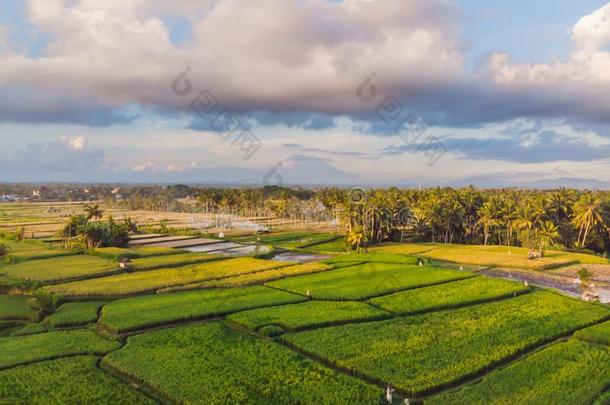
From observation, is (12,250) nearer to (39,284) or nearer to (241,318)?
(39,284)

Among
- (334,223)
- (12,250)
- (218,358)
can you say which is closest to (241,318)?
(218,358)

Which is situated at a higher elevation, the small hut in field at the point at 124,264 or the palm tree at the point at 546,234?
the palm tree at the point at 546,234

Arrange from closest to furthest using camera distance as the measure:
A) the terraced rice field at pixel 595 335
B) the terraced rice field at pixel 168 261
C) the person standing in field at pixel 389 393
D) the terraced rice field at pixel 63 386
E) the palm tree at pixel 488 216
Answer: the person standing in field at pixel 389 393 < the terraced rice field at pixel 63 386 < the terraced rice field at pixel 595 335 < the terraced rice field at pixel 168 261 < the palm tree at pixel 488 216

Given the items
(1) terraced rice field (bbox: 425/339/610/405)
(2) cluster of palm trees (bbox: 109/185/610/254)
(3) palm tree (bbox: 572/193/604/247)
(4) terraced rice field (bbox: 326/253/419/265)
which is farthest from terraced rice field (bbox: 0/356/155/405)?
(3) palm tree (bbox: 572/193/604/247)

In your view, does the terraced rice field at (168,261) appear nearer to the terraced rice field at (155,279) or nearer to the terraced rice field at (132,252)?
the terraced rice field at (132,252)

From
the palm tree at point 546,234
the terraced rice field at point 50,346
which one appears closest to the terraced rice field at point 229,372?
the terraced rice field at point 50,346
